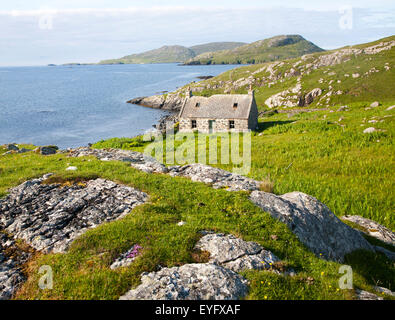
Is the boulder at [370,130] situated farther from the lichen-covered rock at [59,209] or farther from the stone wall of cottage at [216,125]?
the lichen-covered rock at [59,209]

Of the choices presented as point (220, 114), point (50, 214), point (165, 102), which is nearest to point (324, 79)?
point (220, 114)

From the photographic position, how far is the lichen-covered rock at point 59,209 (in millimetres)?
9148

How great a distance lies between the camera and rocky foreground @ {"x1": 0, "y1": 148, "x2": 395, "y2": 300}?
21.5 feet

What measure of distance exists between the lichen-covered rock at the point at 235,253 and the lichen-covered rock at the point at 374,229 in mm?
9082

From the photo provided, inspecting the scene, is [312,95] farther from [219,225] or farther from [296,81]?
[219,225]

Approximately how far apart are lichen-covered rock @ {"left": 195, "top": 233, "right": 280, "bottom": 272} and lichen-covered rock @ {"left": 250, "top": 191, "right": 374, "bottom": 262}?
2270 millimetres

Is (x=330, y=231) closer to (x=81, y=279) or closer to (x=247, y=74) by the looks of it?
(x=81, y=279)

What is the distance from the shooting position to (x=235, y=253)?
791cm

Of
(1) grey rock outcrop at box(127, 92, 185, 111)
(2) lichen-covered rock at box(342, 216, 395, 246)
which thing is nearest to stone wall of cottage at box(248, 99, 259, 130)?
(2) lichen-covered rock at box(342, 216, 395, 246)

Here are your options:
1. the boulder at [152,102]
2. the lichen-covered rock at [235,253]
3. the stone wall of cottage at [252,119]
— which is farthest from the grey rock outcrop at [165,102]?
the lichen-covered rock at [235,253]

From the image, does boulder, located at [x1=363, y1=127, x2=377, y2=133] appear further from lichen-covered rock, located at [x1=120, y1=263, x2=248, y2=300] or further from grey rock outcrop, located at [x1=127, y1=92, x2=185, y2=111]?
grey rock outcrop, located at [x1=127, y1=92, x2=185, y2=111]

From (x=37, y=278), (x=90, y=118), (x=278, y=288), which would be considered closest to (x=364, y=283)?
(x=278, y=288)
